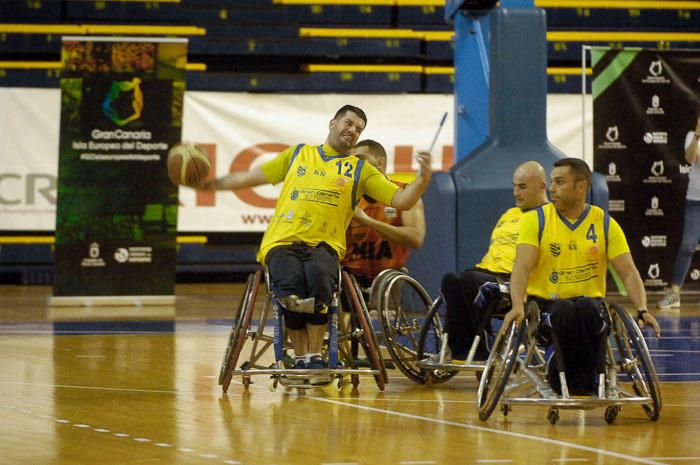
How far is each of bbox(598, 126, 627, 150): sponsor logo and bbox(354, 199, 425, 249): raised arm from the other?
4645mm

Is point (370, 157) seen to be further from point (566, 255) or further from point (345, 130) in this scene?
point (566, 255)

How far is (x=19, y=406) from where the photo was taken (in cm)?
560

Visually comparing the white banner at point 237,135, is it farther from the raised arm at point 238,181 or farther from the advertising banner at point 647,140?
the raised arm at point 238,181

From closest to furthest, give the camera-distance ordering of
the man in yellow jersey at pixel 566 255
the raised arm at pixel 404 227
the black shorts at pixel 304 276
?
the man in yellow jersey at pixel 566 255, the black shorts at pixel 304 276, the raised arm at pixel 404 227

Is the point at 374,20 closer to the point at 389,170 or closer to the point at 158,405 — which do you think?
the point at 389,170

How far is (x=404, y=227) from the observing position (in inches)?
270

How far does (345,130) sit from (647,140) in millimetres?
5646

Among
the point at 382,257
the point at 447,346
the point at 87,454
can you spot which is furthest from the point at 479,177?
the point at 87,454

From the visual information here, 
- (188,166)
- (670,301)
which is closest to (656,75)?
(670,301)

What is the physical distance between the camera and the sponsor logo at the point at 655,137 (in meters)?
11.3

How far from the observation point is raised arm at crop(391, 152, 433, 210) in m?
5.79

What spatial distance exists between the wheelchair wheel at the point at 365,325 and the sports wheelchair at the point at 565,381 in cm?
71

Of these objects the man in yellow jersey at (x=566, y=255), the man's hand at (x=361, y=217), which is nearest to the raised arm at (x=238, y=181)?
the man's hand at (x=361, y=217)

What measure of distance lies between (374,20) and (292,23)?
2.77 ft
